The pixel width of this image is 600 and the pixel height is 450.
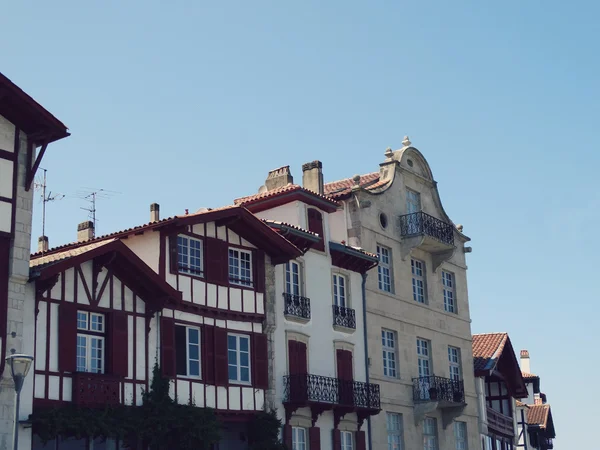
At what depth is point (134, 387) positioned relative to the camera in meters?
26.7

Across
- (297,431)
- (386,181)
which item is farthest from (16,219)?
(386,181)

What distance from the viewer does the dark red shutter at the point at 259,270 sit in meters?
31.3

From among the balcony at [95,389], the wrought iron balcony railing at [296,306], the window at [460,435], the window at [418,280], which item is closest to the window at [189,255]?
the wrought iron balcony railing at [296,306]

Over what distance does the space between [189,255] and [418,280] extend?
12797 millimetres

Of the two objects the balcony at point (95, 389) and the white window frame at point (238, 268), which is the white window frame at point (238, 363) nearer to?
the white window frame at point (238, 268)

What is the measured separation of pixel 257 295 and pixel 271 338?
1.30 m

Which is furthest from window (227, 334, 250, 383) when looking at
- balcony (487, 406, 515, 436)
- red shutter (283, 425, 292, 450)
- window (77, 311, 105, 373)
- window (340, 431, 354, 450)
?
balcony (487, 406, 515, 436)

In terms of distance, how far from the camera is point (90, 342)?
26.1 meters

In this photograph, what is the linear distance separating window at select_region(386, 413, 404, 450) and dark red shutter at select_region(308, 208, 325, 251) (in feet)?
20.6

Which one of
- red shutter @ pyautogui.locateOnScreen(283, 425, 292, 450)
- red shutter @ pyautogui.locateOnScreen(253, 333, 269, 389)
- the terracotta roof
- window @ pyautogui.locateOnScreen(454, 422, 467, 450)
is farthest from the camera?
the terracotta roof

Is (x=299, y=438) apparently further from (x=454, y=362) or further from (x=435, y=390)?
(x=454, y=362)

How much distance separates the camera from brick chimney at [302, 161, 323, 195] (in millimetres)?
36969

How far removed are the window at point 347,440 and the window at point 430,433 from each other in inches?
199

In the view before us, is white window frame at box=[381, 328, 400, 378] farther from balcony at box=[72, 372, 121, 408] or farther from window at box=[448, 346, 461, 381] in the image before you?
balcony at box=[72, 372, 121, 408]
